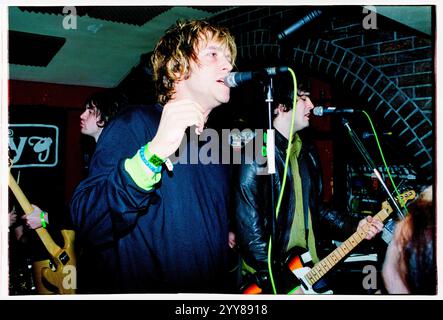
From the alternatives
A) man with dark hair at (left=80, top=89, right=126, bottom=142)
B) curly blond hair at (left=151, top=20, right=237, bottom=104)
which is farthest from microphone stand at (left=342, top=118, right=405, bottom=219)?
man with dark hair at (left=80, top=89, right=126, bottom=142)

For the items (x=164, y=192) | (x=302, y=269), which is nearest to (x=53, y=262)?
(x=164, y=192)

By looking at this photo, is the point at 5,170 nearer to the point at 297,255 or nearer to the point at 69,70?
the point at 69,70

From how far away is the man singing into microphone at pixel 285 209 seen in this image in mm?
1890

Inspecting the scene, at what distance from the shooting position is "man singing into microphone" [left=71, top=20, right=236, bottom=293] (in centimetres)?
124

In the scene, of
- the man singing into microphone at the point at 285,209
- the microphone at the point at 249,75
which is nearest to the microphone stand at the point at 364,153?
the man singing into microphone at the point at 285,209

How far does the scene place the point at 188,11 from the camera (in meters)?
2.23

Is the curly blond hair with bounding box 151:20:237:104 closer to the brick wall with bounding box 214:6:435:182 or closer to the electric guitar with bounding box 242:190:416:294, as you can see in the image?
the brick wall with bounding box 214:6:435:182

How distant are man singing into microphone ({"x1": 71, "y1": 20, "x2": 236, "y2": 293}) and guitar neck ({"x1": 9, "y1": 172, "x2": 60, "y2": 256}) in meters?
0.52

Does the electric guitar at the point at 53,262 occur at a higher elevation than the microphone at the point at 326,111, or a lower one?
lower

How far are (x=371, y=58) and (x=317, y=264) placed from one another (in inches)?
44.5

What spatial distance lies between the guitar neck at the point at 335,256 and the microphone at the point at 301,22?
1056 millimetres

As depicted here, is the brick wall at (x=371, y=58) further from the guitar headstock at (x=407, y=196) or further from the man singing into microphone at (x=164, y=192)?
the man singing into microphone at (x=164, y=192)

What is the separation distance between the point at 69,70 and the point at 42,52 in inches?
7.2
